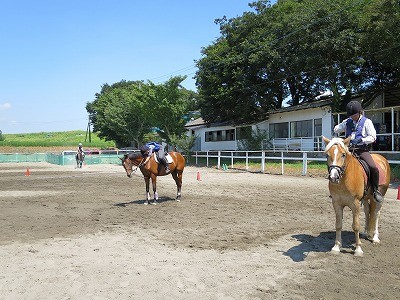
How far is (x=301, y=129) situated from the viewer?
33844mm

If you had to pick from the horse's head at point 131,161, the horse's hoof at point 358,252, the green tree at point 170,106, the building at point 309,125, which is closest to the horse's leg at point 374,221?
the horse's hoof at point 358,252

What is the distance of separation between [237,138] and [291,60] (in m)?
11.5

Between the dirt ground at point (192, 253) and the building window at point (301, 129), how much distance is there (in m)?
21.1

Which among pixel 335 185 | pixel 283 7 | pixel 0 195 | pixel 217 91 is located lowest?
pixel 0 195

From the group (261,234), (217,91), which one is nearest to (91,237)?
(261,234)

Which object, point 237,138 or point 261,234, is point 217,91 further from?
point 261,234

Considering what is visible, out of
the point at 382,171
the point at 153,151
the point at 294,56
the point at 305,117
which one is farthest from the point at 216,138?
the point at 382,171

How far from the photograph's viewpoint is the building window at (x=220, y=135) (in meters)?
42.7

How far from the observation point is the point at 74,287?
16.0ft

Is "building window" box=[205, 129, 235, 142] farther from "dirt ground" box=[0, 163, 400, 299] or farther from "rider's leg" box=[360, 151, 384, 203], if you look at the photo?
"rider's leg" box=[360, 151, 384, 203]

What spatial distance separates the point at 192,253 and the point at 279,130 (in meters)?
31.3

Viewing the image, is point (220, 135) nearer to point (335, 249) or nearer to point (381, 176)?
point (381, 176)

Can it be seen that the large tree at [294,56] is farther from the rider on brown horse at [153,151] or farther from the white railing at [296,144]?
the rider on brown horse at [153,151]

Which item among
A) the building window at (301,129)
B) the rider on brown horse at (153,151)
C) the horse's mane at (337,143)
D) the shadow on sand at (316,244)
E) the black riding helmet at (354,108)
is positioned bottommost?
the shadow on sand at (316,244)
